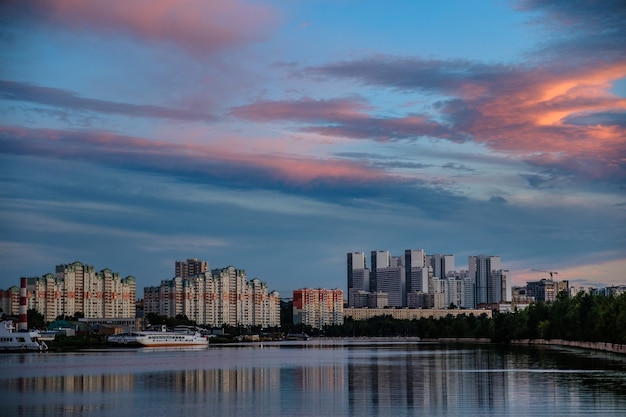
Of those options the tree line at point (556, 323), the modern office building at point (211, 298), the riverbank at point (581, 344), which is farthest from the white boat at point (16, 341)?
the modern office building at point (211, 298)

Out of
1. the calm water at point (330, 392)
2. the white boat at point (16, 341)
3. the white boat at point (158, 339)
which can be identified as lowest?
the white boat at point (158, 339)

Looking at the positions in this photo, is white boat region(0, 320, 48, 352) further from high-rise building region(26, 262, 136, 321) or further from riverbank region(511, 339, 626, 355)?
high-rise building region(26, 262, 136, 321)

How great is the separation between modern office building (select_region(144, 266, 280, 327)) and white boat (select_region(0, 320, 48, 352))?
82.7 m

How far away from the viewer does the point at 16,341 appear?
303 feet

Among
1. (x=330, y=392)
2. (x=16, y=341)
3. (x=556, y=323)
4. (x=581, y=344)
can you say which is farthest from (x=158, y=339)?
(x=330, y=392)

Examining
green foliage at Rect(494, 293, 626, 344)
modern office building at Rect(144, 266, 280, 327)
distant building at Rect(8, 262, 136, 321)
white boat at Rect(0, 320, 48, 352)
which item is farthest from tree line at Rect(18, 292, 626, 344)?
white boat at Rect(0, 320, 48, 352)

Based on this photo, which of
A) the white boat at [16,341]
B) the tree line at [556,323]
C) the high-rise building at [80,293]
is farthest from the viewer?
the high-rise building at [80,293]

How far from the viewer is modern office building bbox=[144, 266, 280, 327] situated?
178 m

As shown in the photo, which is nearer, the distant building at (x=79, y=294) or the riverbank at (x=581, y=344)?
the riverbank at (x=581, y=344)

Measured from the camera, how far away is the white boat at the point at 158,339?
117 meters

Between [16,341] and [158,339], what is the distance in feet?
97.5

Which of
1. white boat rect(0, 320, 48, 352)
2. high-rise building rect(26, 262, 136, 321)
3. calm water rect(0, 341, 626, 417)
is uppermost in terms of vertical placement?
high-rise building rect(26, 262, 136, 321)

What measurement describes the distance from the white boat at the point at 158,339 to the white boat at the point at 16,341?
23430 mm

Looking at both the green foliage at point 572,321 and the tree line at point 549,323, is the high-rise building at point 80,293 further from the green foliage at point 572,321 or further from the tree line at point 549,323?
the green foliage at point 572,321
